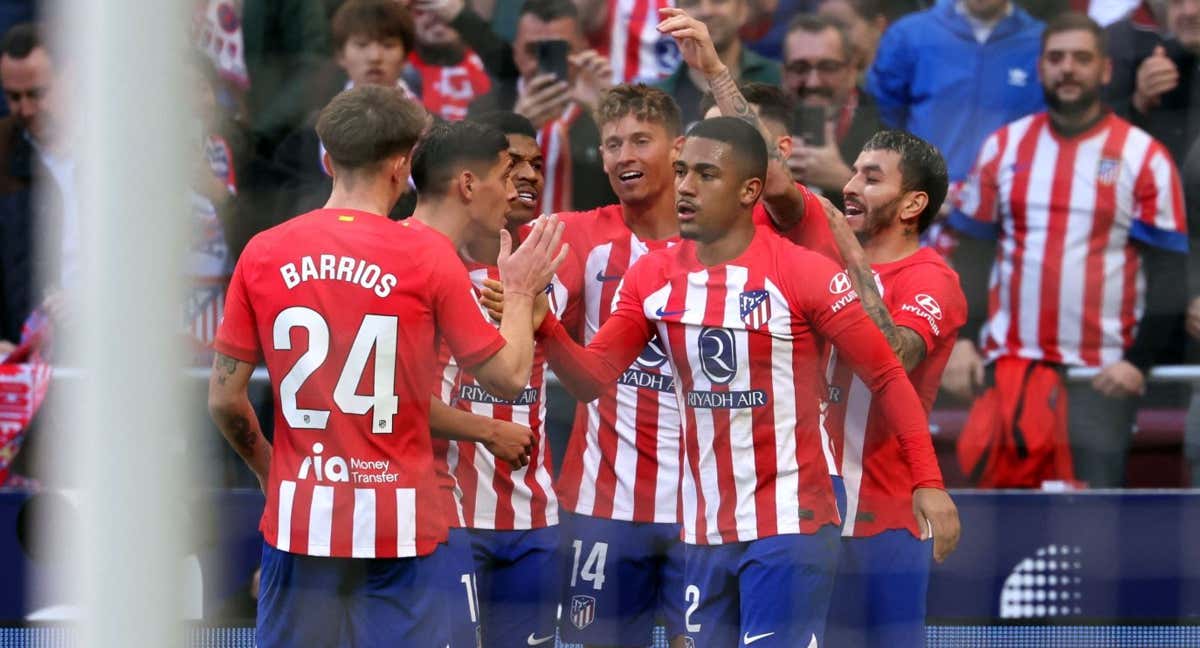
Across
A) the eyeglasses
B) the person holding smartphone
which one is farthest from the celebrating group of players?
the eyeglasses

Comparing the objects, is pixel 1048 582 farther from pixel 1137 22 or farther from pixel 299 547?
pixel 299 547

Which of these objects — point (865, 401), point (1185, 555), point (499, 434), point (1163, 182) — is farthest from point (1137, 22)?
point (499, 434)

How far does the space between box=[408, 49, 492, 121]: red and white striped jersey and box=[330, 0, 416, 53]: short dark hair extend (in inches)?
8.3

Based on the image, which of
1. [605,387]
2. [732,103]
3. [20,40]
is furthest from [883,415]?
[20,40]

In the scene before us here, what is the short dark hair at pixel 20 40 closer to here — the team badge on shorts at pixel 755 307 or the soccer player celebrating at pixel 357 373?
the soccer player celebrating at pixel 357 373

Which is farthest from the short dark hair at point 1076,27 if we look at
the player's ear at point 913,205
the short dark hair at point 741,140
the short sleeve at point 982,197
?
the short dark hair at point 741,140

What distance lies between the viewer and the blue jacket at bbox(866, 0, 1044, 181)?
396 cm

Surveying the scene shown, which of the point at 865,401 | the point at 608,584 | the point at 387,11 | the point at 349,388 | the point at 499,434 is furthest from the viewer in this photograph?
the point at 387,11

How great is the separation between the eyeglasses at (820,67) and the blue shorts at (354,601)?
202 centimetres

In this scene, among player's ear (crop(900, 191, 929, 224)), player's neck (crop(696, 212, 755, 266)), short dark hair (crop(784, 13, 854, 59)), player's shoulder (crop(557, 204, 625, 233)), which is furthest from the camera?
short dark hair (crop(784, 13, 854, 59))

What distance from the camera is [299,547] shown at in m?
2.46

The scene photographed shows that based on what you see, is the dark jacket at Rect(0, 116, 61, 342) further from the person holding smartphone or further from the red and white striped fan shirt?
the person holding smartphone

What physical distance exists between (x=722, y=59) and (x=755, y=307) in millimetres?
1462

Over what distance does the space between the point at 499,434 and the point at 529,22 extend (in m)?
1.68
